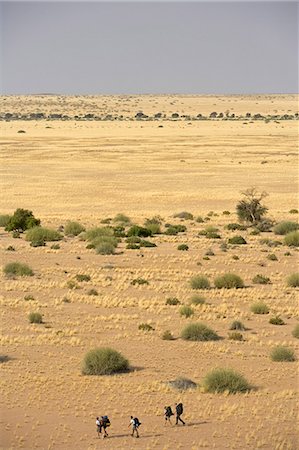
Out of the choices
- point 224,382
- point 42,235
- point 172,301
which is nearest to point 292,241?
point 42,235

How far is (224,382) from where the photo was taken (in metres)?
21.7

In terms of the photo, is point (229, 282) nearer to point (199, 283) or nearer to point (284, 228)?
point (199, 283)

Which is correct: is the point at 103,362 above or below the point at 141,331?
above

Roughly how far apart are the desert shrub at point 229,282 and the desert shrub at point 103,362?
37.9 ft

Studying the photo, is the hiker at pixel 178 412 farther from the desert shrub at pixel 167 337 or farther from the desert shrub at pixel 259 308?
the desert shrub at pixel 259 308

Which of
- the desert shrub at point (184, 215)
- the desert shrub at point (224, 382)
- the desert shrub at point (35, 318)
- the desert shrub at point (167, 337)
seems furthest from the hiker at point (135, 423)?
the desert shrub at point (184, 215)

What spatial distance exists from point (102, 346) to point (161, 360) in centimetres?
216

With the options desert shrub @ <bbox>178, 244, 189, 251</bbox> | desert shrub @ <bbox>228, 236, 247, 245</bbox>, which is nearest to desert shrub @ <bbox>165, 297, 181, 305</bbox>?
desert shrub @ <bbox>178, 244, 189, 251</bbox>

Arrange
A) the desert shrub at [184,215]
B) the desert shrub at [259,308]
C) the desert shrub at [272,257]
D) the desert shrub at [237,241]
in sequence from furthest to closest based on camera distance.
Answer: the desert shrub at [184,215] < the desert shrub at [237,241] < the desert shrub at [272,257] < the desert shrub at [259,308]

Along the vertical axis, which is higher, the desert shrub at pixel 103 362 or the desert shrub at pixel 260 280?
the desert shrub at pixel 103 362

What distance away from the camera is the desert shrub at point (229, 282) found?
34.6m

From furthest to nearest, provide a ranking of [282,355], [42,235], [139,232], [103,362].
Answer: [139,232] < [42,235] < [282,355] < [103,362]

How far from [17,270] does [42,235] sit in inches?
383

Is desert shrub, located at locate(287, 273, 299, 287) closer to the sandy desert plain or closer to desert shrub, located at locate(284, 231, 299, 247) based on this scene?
the sandy desert plain
